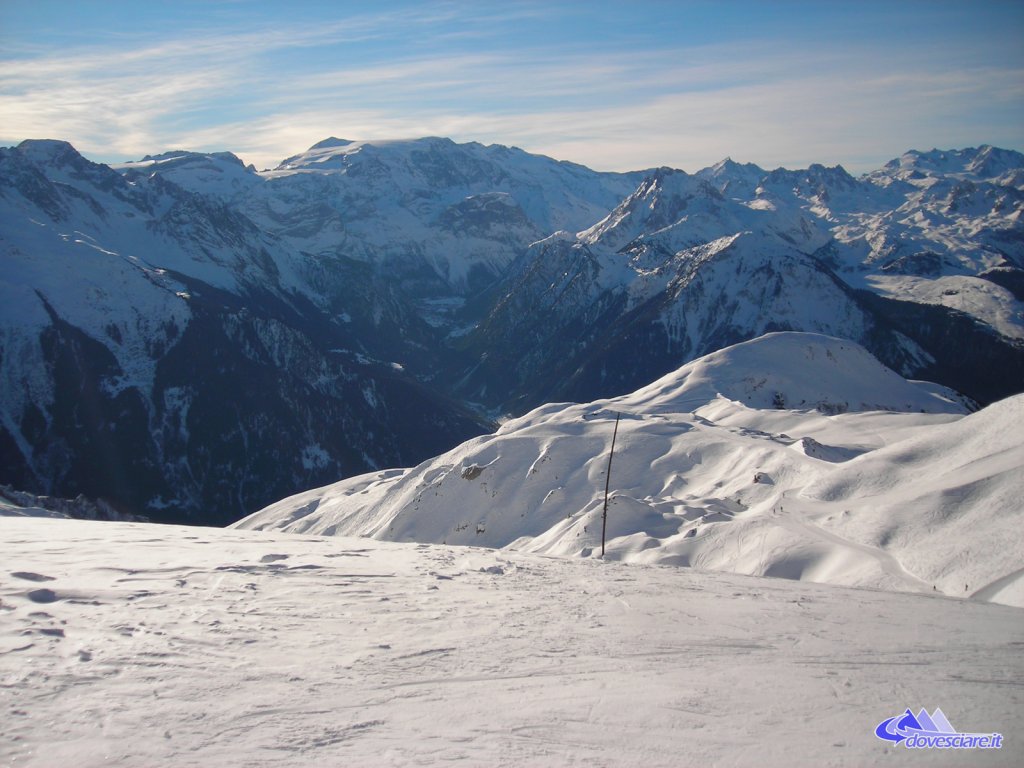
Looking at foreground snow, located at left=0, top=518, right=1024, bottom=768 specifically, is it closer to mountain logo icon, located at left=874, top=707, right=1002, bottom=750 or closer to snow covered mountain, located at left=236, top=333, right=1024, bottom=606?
mountain logo icon, located at left=874, top=707, right=1002, bottom=750

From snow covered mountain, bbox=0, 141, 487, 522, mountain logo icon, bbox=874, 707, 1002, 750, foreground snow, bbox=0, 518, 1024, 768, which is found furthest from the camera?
snow covered mountain, bbox=0, 141, 487, 522

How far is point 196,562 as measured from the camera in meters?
16.1

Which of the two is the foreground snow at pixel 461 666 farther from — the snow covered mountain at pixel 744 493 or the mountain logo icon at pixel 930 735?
the snow covered mountain at pixel 744 493

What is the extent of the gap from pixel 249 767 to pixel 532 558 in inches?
457

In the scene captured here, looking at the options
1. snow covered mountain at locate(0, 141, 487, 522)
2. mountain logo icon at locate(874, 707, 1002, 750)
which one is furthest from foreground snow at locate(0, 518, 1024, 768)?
snow covered mountain at locate(0, 141, 487, 522)

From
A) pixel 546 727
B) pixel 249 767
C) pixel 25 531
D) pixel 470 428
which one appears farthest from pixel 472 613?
pixel 470 428

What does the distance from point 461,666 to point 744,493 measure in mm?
26463

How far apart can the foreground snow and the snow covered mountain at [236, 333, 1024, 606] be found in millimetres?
6966

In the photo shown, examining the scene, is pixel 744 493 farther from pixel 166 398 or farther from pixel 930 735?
pixel 166 398

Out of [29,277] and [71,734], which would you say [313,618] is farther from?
[29,277]

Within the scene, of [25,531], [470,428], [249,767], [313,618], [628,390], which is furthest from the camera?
[628,390]

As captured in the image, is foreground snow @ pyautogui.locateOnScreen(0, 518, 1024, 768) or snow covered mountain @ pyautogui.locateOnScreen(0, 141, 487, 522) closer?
foreground snow @ pyautogui.locateOnScreen(0, 518, 1024, 768)

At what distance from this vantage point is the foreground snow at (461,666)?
8.82 meters

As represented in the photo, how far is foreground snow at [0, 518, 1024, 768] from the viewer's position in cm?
882
